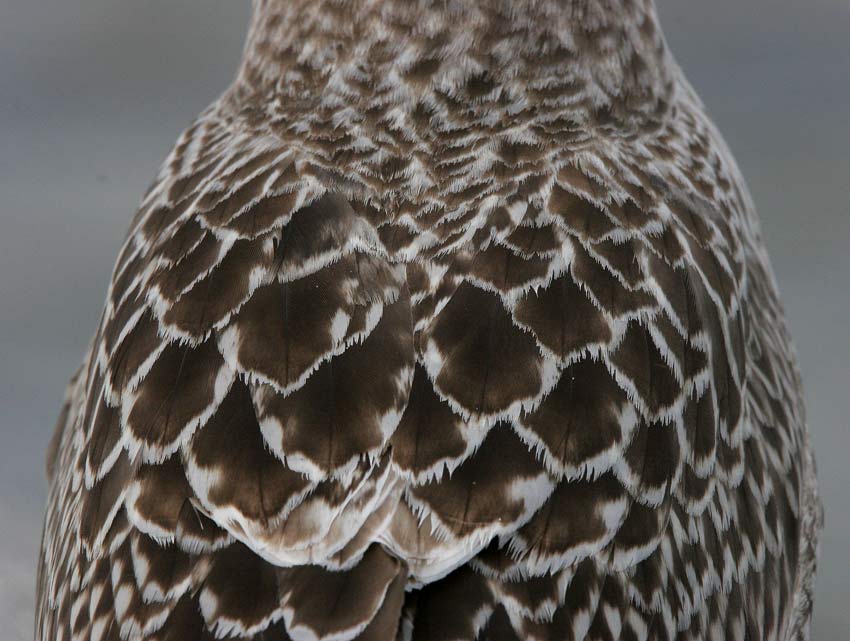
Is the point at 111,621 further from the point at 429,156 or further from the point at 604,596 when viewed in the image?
the point at 429,156

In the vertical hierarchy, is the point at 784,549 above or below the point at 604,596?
→ below

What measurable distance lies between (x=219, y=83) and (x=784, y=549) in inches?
119

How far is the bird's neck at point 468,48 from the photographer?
2.81 m

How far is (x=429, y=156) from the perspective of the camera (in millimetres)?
2654

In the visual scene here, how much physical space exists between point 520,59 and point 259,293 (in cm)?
75

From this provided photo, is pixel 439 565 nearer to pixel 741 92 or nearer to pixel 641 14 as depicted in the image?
pixel 641 14

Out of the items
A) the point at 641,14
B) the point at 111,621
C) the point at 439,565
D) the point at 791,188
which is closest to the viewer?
the point at 439,565

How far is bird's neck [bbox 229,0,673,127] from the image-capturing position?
2.81 metres

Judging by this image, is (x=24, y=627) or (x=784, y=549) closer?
(x=784, y=549)

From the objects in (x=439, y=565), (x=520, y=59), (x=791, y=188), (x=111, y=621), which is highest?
(x=520, y=59)

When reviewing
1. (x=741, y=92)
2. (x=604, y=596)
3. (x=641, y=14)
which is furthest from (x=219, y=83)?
(x=604, y=596)

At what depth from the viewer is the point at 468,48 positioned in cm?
282

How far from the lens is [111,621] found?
Answer: 223 cm

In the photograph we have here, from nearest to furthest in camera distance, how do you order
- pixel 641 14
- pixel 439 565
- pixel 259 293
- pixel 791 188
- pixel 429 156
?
1. pixel 439 565
2. pixel 259 293
3. pixel 429 156
4. pixel 641 14
5. pixel 791 188
